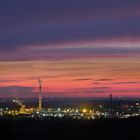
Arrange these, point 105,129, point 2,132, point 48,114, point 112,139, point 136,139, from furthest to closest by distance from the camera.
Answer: point 48,114 < point 105,129 < point 112,139 < point 136,139 < point 2,132

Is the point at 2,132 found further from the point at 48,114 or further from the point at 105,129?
the point at 48,114

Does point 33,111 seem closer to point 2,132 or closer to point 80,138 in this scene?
point 80,138

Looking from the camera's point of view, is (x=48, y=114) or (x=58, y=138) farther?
(x=48, y=114)

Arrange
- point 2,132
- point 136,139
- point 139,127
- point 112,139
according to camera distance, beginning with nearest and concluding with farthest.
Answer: point 2,132 → point 136,139 → point 112,139 → point 139,127

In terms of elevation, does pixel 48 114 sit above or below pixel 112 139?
above

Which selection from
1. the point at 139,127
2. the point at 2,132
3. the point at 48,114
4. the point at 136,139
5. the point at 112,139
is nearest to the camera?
the point at 2,132

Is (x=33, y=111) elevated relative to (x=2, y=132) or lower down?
elevated

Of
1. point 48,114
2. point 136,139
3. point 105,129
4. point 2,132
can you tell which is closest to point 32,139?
point 136,139

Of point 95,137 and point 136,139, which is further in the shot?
point 95,137

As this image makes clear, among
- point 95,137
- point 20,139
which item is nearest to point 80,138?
point 95,137
